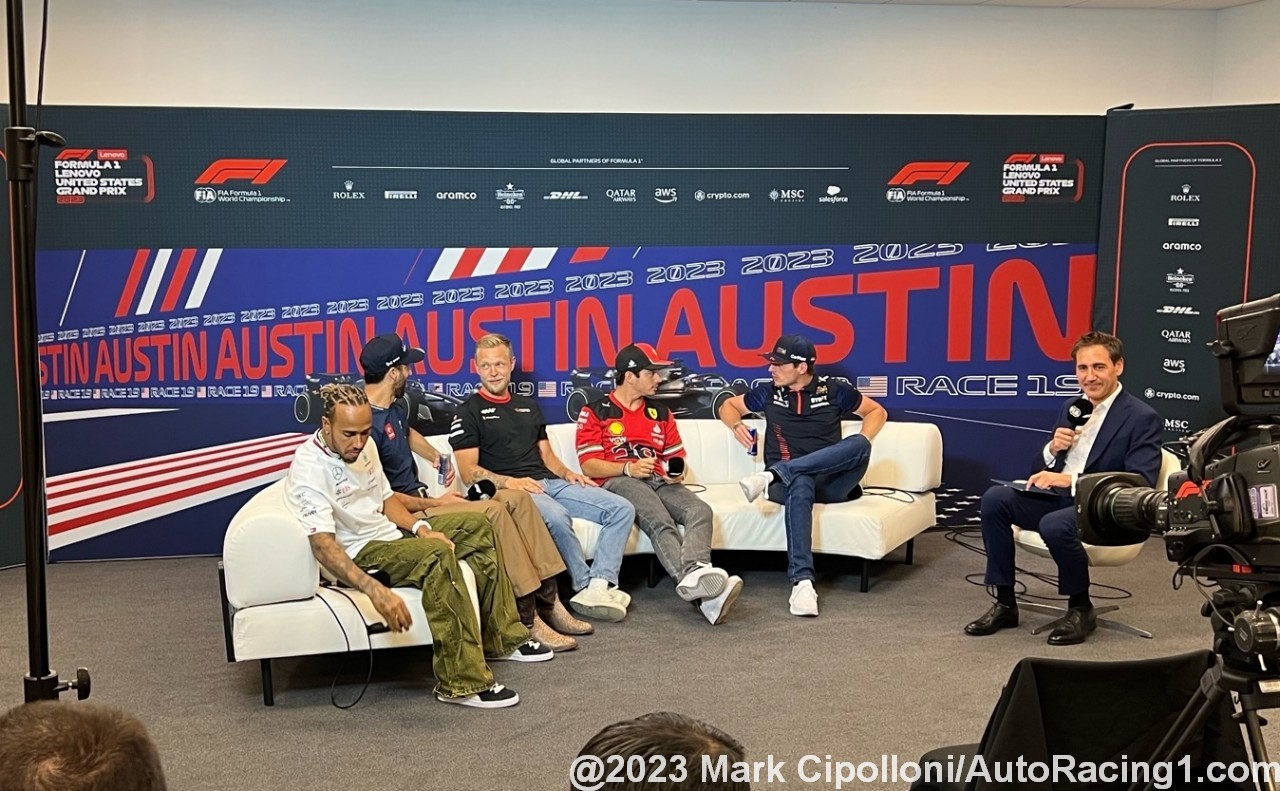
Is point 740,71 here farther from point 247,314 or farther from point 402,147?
point 247,314

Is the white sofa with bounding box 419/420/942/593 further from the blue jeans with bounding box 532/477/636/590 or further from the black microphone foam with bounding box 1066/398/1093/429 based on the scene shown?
the black microphone foam with bounding box 1066/398/1093/429

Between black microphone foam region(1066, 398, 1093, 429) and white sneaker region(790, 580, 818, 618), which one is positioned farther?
white sneaker region(790, 580, 818, 618)

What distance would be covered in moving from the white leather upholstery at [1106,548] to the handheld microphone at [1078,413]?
0.97ft

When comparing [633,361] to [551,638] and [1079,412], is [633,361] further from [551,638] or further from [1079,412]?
[1079,412]

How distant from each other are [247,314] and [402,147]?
1.06m

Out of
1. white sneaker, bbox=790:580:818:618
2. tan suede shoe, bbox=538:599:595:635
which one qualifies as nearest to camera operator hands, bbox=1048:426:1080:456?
white sneaker, bbox=790:580:818:618

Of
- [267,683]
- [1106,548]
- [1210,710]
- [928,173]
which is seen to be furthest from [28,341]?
[928,173]

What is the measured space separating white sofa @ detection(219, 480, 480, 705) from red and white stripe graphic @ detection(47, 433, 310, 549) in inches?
74.9

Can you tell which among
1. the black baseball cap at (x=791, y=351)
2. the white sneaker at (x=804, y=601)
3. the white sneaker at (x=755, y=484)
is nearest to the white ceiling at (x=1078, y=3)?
the black baseball cap at (x=791, y=351)

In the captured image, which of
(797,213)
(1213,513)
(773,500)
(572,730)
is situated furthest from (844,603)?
(1213,513)

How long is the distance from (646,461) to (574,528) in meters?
0.46

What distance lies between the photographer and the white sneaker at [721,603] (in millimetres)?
4352

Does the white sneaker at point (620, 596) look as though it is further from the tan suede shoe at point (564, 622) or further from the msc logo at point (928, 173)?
the msc logo at point (928, 173)

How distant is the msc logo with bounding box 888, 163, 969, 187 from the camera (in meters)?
5.75
